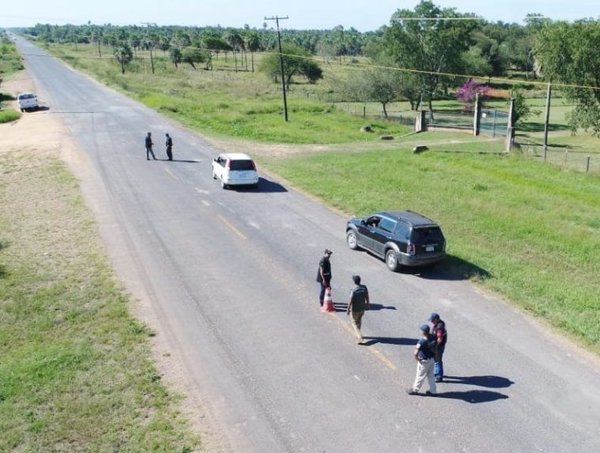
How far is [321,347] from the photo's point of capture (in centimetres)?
1387

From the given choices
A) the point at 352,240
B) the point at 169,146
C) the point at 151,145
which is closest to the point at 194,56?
Result: the point at 151,145

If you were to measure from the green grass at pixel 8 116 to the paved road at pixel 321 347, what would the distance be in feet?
97.4

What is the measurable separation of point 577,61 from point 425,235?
3521 cm

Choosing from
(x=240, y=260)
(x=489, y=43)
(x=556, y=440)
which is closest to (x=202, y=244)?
(x=240, y=260)

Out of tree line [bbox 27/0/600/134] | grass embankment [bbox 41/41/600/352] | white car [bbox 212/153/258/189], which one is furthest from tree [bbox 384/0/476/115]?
white car [bbox 212/153/258/189]

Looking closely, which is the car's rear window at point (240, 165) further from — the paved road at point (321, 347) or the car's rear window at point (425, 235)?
the car's rear window at point (425, 235)

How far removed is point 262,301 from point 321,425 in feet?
19.1

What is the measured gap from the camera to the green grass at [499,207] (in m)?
17.4

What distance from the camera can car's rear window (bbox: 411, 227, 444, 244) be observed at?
18328 mm

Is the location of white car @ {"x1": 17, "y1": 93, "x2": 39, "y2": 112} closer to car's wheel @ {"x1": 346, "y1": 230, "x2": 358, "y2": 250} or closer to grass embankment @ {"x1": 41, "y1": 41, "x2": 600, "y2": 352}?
grass embankment @ {"x1": 41, "y1": 41, "x2": 600, "y2": 352}

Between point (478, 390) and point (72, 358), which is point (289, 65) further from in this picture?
point (478, 390)

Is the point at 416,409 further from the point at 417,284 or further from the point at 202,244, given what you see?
the point at 202,244

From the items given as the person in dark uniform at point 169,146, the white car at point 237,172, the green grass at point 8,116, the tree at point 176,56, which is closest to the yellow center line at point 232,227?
the white car at point 237,172

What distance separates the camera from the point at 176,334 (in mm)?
14539
